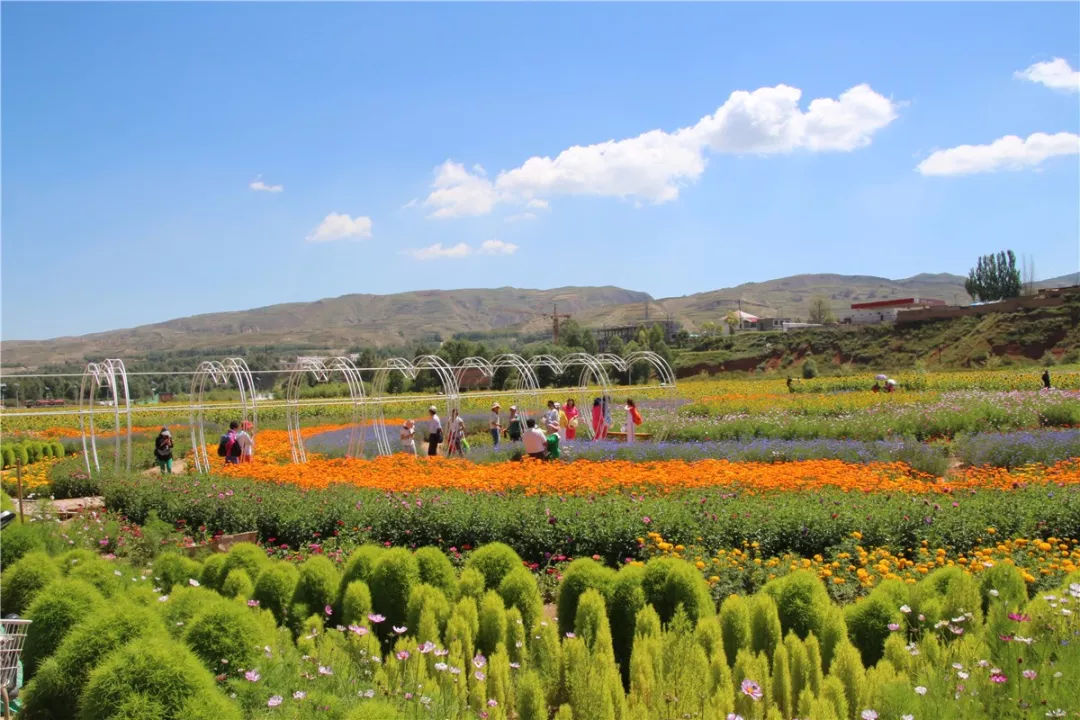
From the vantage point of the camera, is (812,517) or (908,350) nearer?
(812,517)

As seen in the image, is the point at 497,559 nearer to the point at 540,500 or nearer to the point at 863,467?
the point at 540,500

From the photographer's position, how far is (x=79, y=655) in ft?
12.7

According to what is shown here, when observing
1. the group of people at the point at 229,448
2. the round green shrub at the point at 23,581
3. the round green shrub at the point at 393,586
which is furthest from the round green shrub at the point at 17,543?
the group of people at the point at 229,448

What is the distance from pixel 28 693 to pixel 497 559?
2776mm

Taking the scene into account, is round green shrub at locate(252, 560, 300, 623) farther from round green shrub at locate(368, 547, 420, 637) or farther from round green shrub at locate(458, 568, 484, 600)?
round green shrub at locate(458, 568, 484, 600)

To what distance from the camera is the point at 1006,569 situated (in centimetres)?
506

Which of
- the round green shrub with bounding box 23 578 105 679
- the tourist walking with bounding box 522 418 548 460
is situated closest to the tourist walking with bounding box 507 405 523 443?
the tourist walking with bounding box 522 418 548 460

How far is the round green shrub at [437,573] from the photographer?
555cm

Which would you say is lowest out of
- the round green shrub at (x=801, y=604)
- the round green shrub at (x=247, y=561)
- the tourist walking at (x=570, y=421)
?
the tourist walking at (x=570, y=421)

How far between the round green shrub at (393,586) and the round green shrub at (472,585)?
0.98ft

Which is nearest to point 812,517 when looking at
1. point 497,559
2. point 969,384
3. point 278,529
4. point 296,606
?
point 497,559

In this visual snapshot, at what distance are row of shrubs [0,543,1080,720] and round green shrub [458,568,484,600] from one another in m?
0.01

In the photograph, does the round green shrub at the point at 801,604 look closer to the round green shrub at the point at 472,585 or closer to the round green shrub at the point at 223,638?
the round green shrub at the point at 472,585

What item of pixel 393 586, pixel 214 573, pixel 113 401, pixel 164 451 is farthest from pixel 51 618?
pixel 164 451
